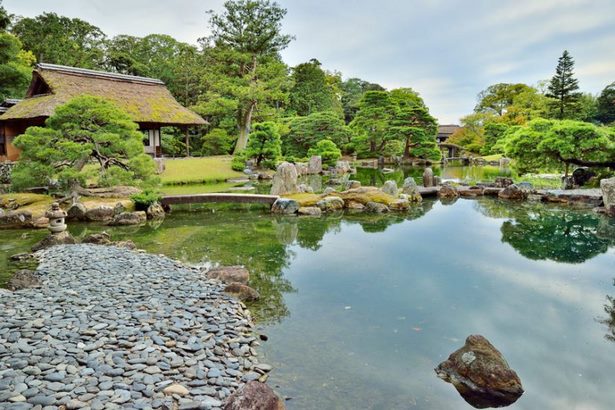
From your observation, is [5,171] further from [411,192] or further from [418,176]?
[418,176]

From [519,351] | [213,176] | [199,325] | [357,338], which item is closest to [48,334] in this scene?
[199,325]

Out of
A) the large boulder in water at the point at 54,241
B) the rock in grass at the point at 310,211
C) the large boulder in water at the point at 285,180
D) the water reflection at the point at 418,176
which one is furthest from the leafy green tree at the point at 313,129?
the large boulder in water at the point at 54,241

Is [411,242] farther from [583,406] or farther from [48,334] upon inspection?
[48,334]

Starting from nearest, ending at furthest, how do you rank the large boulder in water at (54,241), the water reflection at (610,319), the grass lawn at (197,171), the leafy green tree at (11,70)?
the water reflection at (610,319) → the large boulder in water at (54,241) → the grass lawn at (197,171) → the leafy green tree at (11,70)

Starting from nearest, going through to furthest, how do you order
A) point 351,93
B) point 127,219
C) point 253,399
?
point 253,399 < point 127,219 < point 351,93

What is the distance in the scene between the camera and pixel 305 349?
420 centimetres

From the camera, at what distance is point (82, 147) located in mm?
10945

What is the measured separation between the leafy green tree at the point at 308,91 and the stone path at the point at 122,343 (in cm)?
3047

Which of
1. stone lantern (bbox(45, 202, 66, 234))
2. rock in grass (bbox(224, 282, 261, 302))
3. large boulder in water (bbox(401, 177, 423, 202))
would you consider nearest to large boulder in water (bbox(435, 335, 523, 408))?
rock in grass (bbox(224, 282, 261, 302))

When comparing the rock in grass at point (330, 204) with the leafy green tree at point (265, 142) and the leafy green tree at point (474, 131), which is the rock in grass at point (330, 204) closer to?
the leafy green tree at point (265, 142)

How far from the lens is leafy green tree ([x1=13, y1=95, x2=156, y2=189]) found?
10844mm

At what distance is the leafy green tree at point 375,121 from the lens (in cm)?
3278

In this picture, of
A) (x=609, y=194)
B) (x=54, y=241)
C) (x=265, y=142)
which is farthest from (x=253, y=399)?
(x=265, y=142)

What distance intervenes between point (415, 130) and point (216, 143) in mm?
15230
